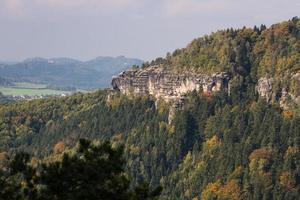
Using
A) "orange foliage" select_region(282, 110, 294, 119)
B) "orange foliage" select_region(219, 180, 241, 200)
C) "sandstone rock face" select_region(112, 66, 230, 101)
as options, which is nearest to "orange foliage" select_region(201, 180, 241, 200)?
"orange foliage" select_region(219, 180, 241, 200)

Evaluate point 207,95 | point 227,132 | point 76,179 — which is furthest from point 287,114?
point 76,179

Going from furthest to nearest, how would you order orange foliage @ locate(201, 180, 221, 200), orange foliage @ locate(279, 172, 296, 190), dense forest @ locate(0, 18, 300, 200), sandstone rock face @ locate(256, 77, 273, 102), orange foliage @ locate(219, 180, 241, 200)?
sandstone rock face @ locate(256, 77, 273, 102)
dense forest @ locate(0, 18, 300, 200)
orange foliage @ locate(201, 180, 221, 200)
orange foliage @ locate(219, 180, 241, 200)
orange foliage @ locate(279, 172, 296, 190)

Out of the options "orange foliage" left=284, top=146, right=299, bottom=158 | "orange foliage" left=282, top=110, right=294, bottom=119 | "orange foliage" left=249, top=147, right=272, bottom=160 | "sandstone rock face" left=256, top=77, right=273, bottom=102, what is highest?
"sandstone rock face" left=256, top=77, right=273, bottom=102

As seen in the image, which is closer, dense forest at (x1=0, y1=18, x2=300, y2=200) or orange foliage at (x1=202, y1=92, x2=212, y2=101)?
dense forest at (x1=0, y1=18, x2=300, y2=200)

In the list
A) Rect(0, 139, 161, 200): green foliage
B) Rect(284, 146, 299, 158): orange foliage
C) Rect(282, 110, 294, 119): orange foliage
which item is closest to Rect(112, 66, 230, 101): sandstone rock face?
Rect(282, 110, 294, 119): orange foliage

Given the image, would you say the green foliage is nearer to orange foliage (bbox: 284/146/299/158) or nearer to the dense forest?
the dense forest

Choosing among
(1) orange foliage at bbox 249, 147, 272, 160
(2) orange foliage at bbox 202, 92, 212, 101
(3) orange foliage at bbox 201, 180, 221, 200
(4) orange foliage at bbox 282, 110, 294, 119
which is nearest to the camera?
(3) orange foliage at bbox 201, 180, 221, 200

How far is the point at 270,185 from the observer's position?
440 feet

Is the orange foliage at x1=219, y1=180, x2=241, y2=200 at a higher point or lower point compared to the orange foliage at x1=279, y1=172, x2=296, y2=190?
lower

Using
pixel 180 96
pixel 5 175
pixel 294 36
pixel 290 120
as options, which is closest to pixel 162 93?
pixel 180 96

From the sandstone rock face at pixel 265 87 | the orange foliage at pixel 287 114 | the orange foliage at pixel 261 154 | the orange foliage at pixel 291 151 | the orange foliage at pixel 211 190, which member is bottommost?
the orange foliage at pixel 211 190

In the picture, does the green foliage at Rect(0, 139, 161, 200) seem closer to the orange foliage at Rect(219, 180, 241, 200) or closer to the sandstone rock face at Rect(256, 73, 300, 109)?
the orange foliage at Rect(219, 180, 241, 200)

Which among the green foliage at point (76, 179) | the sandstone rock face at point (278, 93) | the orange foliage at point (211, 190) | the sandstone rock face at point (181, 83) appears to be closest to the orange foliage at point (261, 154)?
the orange foliage at point (211, 190)

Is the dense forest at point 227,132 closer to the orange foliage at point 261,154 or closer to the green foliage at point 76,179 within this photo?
the orange foliage at point 261,154
